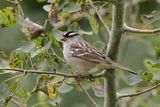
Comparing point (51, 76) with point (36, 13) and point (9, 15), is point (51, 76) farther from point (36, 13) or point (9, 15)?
point (36, 13)

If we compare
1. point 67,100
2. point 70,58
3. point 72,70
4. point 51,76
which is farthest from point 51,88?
point 67,100

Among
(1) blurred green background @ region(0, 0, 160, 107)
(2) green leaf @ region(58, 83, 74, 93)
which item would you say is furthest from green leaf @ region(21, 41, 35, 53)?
(1) blurred green background @ region(0, 0, 160, 107)

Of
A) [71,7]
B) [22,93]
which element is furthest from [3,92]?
[71,7]

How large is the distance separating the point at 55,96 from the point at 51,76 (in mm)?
153

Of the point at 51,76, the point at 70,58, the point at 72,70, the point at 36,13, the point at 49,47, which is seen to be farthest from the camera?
the point at 36,13

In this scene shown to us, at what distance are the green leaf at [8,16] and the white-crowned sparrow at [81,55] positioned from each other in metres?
0.44

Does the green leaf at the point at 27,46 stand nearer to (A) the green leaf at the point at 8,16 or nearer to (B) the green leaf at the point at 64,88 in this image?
(A) the green leaf at the point at 8,16

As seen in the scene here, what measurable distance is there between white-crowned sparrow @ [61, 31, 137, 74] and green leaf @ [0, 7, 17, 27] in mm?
438

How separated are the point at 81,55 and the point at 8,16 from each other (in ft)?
3.15

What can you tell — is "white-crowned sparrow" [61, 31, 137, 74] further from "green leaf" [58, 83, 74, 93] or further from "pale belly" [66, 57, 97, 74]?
"green leaf" [58, 83, 74, 93]

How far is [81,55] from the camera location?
13.2 ft

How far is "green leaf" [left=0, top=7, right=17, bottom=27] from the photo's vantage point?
10.3 ft

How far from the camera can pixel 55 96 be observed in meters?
3.45

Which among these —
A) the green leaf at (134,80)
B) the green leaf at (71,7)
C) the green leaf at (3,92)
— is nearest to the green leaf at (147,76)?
the green leaf at (134,80)
